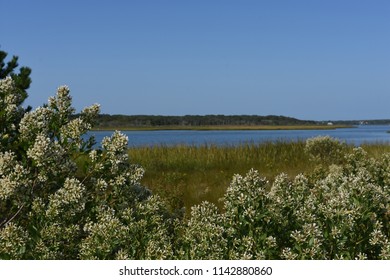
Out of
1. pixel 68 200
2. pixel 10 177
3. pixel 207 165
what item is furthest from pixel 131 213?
pixel 207 165

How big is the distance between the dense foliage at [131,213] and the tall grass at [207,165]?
5.68m

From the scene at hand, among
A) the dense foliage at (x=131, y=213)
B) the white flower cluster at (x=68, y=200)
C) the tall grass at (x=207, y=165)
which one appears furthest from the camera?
the tall grass at (x=207, y=165)

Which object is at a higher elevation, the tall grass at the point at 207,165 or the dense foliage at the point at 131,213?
the dense foliage at the point at 131,213

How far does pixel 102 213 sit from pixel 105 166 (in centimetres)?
72

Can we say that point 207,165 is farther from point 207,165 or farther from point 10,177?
point 10,177

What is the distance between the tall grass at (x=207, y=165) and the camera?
46.0ft

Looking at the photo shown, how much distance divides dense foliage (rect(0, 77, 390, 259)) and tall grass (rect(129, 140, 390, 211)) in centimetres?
568

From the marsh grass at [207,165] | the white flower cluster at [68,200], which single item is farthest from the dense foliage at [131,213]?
the marsh grass at [207,165]

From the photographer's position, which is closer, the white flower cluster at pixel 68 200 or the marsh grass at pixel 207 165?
the white flower cluster at pixel 68 200

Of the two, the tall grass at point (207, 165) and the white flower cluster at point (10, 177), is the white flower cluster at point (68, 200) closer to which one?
the white flower cluster at point (10, 177)

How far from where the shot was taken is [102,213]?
5285 mm

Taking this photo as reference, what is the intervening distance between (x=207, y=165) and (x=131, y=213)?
1610 cm
